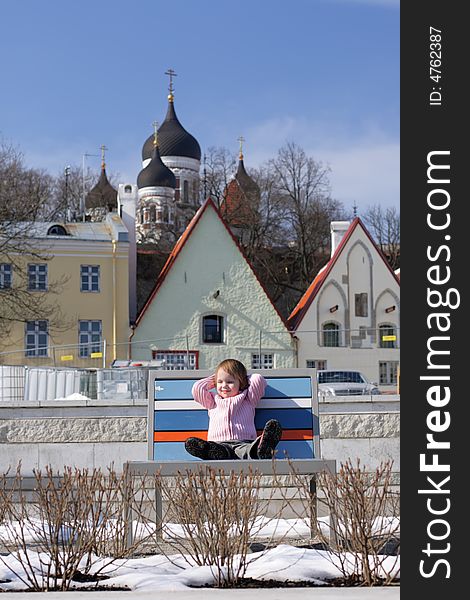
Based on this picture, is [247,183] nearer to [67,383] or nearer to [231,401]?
[67,383]

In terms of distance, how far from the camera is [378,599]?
4531mm

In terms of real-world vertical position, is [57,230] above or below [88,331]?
above

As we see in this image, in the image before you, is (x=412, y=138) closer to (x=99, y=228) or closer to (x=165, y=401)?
(x=165, y=401)

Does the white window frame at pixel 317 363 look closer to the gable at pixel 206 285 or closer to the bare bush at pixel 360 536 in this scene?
the gable at pixel 206 285

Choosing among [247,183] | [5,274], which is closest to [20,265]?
[5,274]

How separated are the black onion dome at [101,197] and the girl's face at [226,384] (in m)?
64.6

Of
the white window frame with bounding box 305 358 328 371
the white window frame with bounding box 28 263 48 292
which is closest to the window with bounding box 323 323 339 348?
the white window frame with bounding box 305 358 328 371

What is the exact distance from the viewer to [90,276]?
44.9 meters

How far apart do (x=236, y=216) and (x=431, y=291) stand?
188ft

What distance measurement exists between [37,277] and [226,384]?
3727cm

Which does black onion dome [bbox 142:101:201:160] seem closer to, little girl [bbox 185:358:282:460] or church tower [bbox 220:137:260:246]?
church tower [bbox 220:137:260:246]

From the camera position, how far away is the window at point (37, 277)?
4372cm

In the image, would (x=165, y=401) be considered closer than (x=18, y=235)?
Yes

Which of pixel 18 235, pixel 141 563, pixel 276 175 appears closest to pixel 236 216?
pixel 276 175
